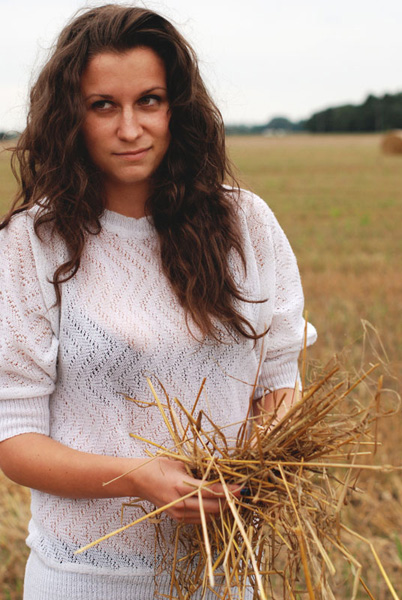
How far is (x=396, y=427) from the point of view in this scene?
3.60 meters

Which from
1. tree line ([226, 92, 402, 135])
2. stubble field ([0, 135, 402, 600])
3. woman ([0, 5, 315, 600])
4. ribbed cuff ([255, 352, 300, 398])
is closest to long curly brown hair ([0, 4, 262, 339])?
woman ([0, 5, 315, 600])

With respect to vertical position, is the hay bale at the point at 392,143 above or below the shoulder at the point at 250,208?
below

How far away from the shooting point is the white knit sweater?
58.5 inches

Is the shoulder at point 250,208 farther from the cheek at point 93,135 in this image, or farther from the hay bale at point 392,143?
the hay bale at point 392,143

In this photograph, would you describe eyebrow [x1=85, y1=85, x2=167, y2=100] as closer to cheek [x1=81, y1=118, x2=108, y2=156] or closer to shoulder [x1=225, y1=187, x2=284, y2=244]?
cheek [x1=81, y1=118, x2=108, y2=156]

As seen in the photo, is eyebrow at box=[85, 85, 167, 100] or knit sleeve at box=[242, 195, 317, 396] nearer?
eyebrow at box=[85, 85, 167, 100]

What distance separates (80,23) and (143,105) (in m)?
0.22

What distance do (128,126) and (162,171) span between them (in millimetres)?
212

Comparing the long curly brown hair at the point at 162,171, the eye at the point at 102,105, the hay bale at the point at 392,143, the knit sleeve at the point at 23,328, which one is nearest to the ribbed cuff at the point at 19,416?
the knit sleeve at the point at 23,328

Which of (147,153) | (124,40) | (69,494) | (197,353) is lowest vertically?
(69,494)

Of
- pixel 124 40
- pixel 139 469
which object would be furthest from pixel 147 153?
pixel 139 469

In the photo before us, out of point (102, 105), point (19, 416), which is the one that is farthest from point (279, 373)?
point (102, 105)

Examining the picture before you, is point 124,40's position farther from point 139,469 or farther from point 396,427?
point 396,427

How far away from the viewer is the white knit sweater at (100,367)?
4.88 ft
